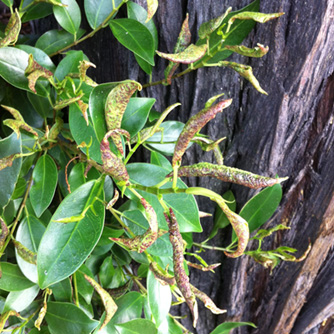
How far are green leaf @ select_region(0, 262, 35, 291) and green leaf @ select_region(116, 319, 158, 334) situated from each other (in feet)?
0.57

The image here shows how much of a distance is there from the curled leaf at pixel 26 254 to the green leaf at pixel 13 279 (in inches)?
2.3

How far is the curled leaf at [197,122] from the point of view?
0.40 meters

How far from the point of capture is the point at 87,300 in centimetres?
71

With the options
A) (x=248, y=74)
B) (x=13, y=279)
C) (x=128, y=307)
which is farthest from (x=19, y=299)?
(x=248, y=74)

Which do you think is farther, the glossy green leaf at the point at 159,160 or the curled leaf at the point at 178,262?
the glossy green leaf at the point at 159,160

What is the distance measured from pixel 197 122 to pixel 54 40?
1.44 feet

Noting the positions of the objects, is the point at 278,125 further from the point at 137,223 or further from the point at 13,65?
the point at 13,65

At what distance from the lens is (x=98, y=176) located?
656 millimetres

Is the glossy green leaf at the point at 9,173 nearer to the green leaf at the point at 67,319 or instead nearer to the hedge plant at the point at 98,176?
the hedge plant at the point at 98,176

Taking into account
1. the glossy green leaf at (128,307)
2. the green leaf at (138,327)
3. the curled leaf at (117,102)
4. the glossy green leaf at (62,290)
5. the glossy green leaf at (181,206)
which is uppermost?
the curled leaf at (117,102)

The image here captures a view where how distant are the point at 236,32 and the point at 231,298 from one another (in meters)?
0.66

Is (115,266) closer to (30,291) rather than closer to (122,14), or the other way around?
(30,291)

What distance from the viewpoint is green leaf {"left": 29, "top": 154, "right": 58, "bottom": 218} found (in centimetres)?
62

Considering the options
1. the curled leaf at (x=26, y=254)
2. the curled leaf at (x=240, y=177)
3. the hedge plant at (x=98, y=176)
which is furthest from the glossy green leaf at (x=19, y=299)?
the curled leaf at (x=240, y=177)
